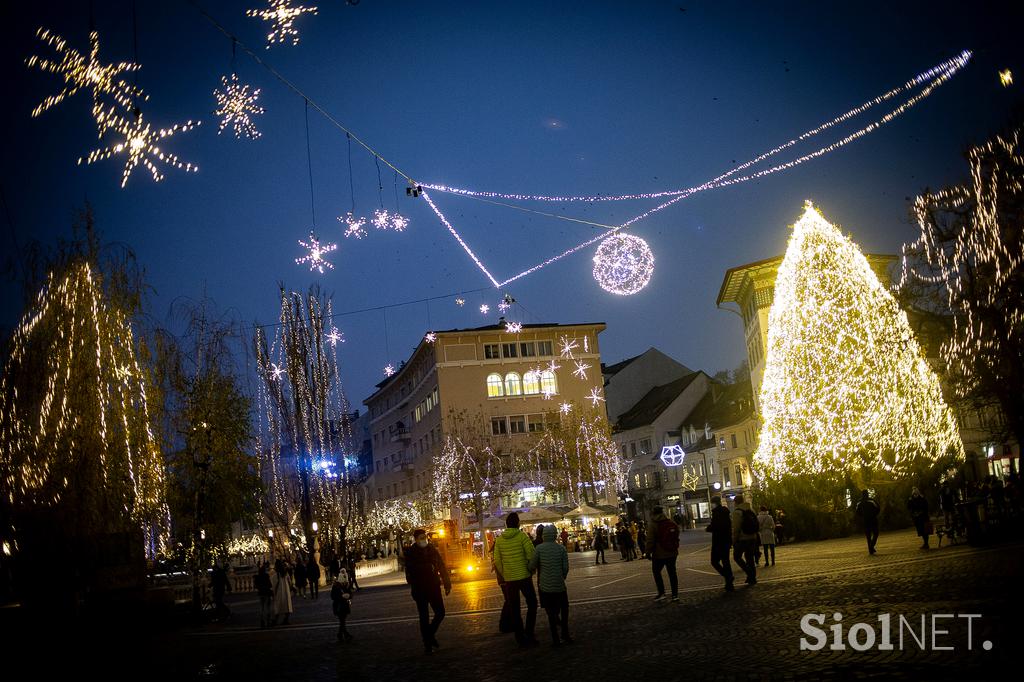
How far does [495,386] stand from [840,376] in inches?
1636

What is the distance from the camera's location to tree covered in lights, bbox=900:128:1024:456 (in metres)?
25.3

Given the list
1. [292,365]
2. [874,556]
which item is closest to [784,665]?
[874,556]

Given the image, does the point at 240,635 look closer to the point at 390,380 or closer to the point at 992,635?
the point at 992,635

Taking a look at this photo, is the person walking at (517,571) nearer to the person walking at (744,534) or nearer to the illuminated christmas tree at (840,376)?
the person walking at (744,534)

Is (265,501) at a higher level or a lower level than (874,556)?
higher

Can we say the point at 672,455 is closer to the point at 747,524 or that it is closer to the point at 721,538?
the point at 747,524

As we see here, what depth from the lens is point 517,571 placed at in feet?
39.8

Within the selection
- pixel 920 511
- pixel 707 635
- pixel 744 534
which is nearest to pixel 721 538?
pixel 744 534

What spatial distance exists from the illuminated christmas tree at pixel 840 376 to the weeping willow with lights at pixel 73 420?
777 inches

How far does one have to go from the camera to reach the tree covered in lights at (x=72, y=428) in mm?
20875

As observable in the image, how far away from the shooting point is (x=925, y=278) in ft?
95.6

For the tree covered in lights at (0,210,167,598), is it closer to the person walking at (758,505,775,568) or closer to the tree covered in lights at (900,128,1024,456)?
the person walking at (758,505,775,568)

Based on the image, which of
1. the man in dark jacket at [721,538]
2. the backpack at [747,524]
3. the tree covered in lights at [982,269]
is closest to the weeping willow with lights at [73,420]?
the man in dark jacket at [721,538]

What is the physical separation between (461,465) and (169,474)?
32047 mm
